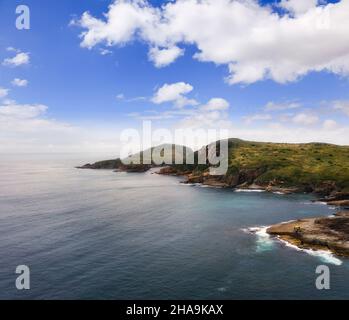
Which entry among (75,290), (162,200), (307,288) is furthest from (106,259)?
(162,200)

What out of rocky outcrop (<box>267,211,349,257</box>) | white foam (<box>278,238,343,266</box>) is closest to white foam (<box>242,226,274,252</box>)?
rocky outcrop (<box>267,211,349,257</box>)

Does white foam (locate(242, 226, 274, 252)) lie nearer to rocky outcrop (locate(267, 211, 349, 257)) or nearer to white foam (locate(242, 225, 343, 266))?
white foam (locate(242, 225, 343, 266))

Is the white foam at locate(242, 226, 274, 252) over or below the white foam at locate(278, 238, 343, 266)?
over

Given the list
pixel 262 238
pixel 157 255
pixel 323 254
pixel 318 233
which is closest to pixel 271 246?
pixel 262 238

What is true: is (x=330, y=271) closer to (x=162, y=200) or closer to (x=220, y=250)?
(x=220, y=250)

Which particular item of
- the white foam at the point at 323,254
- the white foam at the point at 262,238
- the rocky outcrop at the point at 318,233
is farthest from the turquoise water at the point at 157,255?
the rocky outcrop at the point at 318,233

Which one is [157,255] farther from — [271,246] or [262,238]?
[262,238]
